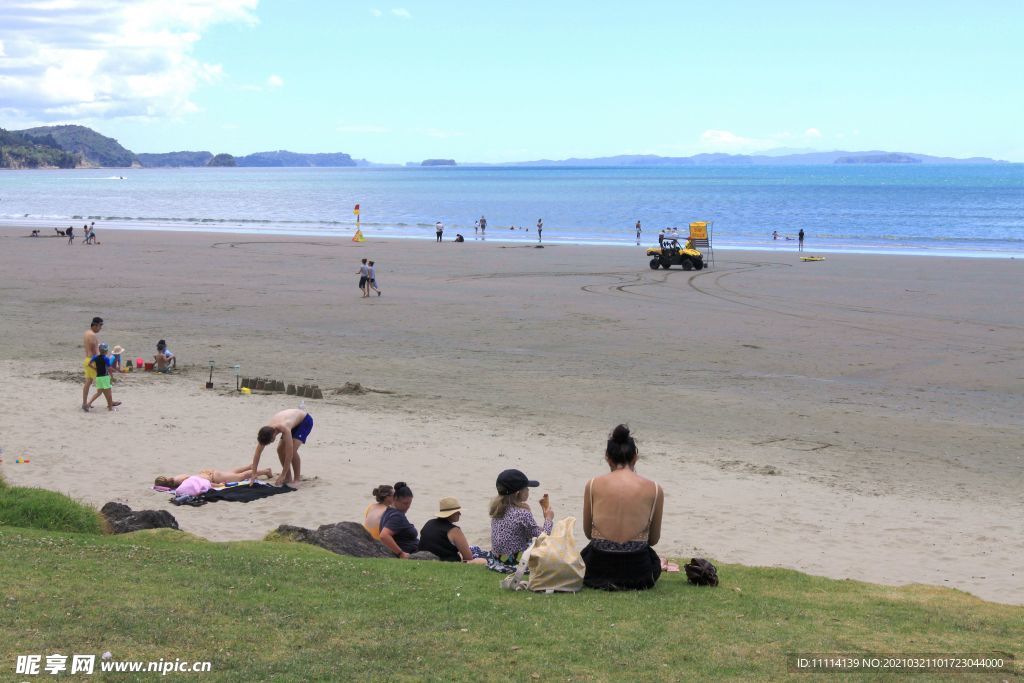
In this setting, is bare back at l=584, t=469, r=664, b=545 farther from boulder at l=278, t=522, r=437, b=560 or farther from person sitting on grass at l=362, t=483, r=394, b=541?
person sitting on grass at l=362, t=483, r=394, b=541

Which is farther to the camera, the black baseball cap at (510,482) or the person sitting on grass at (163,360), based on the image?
the person sitting on grass at (163,360)

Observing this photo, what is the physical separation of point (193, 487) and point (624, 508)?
239 inches

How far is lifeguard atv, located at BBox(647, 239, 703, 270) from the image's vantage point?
41344mm

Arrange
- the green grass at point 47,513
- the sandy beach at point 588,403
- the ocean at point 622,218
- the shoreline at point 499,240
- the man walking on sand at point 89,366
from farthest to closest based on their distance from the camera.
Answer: the ocean at point 622,218, the shoreline at point 499,240, the man walking on sand at point 89,366, the sandy beach at point 588,403, the green grass at point 47,513

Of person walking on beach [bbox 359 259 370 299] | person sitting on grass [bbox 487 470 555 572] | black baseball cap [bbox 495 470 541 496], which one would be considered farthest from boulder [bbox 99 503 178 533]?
person walking on beach [bbox 359 259 370 299]

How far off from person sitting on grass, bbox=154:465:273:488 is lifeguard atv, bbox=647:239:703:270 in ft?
99.3

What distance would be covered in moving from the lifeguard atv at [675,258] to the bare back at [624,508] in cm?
3445

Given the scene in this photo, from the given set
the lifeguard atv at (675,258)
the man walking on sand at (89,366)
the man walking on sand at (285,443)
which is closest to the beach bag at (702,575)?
the man walking on sand at (285,443)

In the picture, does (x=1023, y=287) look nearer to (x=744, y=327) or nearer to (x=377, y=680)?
(x=744, y=327)

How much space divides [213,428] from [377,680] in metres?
10.3

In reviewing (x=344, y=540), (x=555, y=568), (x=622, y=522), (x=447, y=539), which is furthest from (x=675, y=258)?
(x=555, y=568)

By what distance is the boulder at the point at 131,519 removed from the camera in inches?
364

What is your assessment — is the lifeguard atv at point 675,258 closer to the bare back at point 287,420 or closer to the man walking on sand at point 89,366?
the man walking on sand at point 89,366

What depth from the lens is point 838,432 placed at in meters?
15.5
